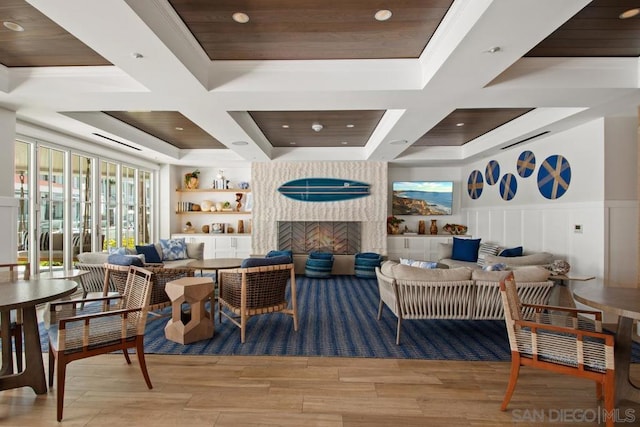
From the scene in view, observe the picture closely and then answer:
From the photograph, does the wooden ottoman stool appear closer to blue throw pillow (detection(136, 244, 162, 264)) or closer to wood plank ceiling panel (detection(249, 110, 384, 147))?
wood plank ceiling panel (detection(249, 110, 384, 147))

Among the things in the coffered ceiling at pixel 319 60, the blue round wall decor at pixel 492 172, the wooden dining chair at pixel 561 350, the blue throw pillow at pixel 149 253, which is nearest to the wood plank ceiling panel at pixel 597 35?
the coffered ceiling at pixel 319 60

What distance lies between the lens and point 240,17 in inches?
100

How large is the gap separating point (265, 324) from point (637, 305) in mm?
3390

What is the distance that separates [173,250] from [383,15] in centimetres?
568

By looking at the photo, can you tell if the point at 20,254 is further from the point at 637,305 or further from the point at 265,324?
the point at 637,305

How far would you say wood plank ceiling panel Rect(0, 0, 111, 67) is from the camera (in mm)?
2531

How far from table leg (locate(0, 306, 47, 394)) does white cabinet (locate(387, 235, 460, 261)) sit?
253 inches

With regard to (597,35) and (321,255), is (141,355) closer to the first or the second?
(597,35)

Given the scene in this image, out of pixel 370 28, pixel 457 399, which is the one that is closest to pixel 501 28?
pixel 370 28

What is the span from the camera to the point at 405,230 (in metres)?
8.20

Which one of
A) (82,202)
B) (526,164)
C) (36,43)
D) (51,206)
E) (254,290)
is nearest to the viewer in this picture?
(36,43)

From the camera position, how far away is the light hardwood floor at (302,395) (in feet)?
7.35

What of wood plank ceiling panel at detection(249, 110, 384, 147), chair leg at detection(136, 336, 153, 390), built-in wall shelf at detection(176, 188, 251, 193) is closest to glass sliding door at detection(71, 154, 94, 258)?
built-in wall shelf at detection(176, 188, 251, 193)

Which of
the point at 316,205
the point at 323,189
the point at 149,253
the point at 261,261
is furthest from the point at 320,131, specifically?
the point at 149,253
